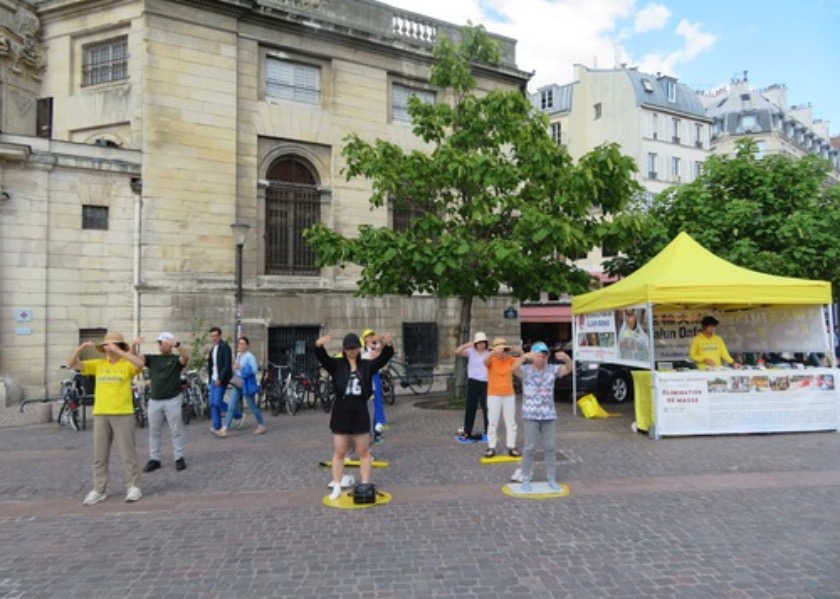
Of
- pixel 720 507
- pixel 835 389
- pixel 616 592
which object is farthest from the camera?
pixel 835 389

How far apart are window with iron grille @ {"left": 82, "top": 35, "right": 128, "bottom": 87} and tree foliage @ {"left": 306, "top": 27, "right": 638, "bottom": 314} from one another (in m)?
8.25

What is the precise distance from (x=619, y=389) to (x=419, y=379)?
18.4 feet

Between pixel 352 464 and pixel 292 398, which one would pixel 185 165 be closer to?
pixel 292 398

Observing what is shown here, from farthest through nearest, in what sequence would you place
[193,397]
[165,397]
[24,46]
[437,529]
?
[24,46], [193,397], [165,397], [437,529]

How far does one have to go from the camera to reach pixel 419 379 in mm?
18172

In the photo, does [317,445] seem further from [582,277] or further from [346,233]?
[346,233]

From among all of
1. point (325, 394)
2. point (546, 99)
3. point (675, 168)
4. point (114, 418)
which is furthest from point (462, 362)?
point (546, 99)

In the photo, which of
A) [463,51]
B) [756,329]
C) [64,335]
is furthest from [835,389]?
[64,335]

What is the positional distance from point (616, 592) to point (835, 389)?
8.50m

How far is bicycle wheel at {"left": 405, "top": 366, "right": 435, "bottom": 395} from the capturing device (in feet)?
59.6

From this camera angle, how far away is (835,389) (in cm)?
1074

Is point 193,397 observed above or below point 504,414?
below

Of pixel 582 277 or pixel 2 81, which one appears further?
pixel 2 81

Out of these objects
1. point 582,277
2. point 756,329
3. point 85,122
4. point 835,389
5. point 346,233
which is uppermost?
point 85,122
